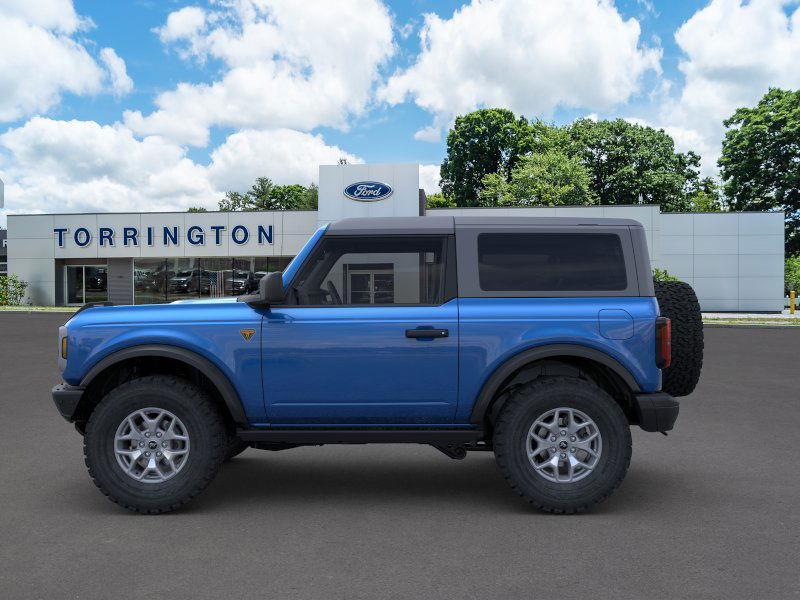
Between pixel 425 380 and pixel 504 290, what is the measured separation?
782 mm

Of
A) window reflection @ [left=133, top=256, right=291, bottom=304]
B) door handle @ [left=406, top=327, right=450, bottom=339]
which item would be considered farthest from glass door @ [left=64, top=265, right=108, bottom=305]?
door handle @ [left=406, top=327, right=450, bottom=339]

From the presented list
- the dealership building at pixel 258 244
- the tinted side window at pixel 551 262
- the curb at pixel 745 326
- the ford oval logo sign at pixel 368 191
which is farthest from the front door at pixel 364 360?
the ford oval logo sign at pixel 368 191

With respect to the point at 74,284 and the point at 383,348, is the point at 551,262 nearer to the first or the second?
the point at 383,348

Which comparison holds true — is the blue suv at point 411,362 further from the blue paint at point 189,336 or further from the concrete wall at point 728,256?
the concrete wall at point 728,256

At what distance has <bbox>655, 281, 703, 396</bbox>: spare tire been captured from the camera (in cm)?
517

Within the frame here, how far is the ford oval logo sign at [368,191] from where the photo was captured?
3288cm

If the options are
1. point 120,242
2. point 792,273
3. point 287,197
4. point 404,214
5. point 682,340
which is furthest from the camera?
point 287,197

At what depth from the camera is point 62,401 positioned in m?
4.88

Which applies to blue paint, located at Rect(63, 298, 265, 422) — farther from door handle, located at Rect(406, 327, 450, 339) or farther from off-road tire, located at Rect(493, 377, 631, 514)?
off-road tire, located at Rect(493, 377, 631, 514)

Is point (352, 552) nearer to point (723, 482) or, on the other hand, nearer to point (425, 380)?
point (425, 380)

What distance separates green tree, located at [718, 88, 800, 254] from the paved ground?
42.3 metres

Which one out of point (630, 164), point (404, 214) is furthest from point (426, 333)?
point (630, 164)

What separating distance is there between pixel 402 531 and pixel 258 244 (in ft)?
120

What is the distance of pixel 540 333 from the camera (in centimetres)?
479
